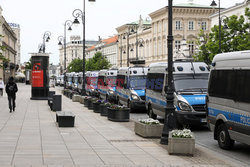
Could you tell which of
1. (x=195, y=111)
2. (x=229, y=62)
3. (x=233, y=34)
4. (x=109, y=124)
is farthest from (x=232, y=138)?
(x=233, y=34)

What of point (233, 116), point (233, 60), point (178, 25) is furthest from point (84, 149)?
point (178, 25)

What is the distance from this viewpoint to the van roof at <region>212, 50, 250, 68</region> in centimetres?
1064

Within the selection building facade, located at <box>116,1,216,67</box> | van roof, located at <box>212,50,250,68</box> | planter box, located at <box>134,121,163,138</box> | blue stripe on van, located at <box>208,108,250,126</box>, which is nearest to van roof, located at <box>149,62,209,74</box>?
planter box, located at <box>134,121,163,138</box>

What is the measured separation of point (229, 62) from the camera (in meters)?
11.6

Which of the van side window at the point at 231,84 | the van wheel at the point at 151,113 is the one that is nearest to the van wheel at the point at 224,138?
the van side window at the point at 231,84

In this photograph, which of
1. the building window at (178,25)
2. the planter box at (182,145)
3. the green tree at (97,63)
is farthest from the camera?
the green tree at (97,63)

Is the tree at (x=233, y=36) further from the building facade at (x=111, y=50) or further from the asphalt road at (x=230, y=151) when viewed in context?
the building facade at (x=111, y=50)

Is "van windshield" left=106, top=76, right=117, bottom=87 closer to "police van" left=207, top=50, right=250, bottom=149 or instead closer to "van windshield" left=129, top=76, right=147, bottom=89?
"van windshield" left=129, top=76, right=147, bottom=89

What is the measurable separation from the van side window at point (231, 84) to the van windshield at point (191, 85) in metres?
3.48

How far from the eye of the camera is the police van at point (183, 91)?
15.1 metres

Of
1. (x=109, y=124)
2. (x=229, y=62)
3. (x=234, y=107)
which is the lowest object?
(x=109, y=124)

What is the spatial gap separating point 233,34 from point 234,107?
38471 mm

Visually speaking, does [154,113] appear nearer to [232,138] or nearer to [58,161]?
[232,138]

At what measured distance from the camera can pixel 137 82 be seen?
81.7ft
